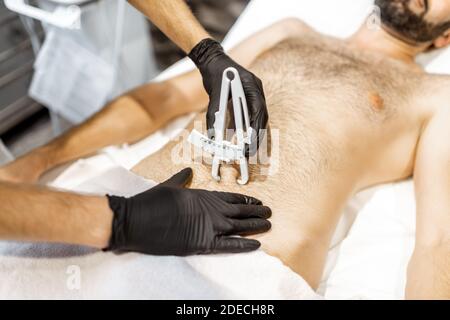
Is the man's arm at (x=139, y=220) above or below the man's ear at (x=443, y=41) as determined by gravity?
below

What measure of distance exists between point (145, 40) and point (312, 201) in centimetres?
126

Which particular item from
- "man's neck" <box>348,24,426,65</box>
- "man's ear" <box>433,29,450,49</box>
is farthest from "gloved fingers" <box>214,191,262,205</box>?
"man's ear" <box>433,29,450,49</box>

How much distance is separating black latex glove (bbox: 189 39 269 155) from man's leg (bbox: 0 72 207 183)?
0.94 ft

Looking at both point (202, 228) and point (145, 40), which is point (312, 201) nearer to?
point (202, 228)

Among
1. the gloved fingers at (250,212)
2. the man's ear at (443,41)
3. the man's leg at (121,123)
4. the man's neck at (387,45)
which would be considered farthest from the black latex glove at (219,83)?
the man's ear at (443,41)

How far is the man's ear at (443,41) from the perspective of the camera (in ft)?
4.92

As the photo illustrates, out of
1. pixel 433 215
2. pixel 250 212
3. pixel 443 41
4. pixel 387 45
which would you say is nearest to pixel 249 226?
pixel 250 212

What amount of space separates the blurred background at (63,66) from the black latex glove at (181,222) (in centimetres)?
92

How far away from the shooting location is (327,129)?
1221 mm

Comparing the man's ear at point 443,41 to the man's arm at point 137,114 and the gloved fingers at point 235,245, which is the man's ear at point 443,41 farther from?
the gloved fingers at point 235,245

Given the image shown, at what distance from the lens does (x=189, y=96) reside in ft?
4.98

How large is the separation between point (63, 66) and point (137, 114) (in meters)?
0.51

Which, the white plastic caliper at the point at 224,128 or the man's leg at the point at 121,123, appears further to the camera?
the man's leg at the point at 121,123

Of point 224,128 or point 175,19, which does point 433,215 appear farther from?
point 175,19
